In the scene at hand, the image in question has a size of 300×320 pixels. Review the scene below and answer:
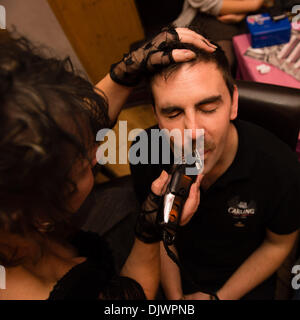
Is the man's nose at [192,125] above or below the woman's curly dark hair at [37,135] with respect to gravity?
below

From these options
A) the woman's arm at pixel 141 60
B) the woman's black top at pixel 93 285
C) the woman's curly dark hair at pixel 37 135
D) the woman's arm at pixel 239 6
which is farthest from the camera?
the woman's arm at pixel 239 6

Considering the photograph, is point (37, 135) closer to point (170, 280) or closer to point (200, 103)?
point (200, 103)

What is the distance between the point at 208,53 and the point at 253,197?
0.54 meters

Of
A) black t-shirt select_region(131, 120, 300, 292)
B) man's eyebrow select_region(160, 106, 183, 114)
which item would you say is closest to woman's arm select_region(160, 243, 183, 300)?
black t-shirt select_region(131, 120, 300, 292)

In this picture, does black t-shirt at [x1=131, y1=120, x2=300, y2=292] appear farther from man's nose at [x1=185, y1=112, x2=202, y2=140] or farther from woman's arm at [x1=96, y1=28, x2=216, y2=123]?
woman's arm at [x1=96, y1=28, x2=216, y2=123]

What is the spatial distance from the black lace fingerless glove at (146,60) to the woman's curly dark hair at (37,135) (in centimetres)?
32

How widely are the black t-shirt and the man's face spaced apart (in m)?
0.11

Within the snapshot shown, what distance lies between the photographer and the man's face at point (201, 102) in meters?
0.94

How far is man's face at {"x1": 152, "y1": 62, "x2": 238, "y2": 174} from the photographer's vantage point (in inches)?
37.0

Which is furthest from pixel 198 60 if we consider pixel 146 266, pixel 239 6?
pixel 239 6

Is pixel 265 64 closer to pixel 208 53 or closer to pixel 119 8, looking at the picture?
pixel 208 53

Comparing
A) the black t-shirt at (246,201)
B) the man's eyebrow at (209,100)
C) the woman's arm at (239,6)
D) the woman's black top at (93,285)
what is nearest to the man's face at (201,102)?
the man's eyebrow at (209,100)

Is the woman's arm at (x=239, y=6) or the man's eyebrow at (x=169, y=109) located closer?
the man's eyebrow at (x=169, y=109)

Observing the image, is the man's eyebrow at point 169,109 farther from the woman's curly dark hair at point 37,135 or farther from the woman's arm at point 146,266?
the woman's curly dark hair at point 37,135
